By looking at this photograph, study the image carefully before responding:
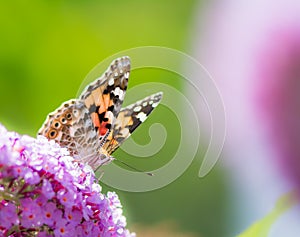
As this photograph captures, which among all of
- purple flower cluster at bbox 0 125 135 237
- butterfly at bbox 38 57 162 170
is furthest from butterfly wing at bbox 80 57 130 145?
purple flower cluster at bbox 0 125 135 237

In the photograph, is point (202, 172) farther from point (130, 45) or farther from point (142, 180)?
point (130, 45)

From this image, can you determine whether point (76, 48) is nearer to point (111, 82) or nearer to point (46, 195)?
point (111, 82)

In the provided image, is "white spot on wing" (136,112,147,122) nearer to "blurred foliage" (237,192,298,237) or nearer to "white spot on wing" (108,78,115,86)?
"white spot on wing" (108,78,115,86)

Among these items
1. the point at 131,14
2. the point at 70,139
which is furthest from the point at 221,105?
the point at 70,139

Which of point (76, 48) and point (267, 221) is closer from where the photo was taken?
point (267, 221)

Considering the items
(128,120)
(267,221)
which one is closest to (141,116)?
(128,120)

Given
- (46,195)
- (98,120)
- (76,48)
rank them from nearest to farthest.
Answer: (46,195) → (98,120) → (76,48)

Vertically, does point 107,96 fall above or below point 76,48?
below
